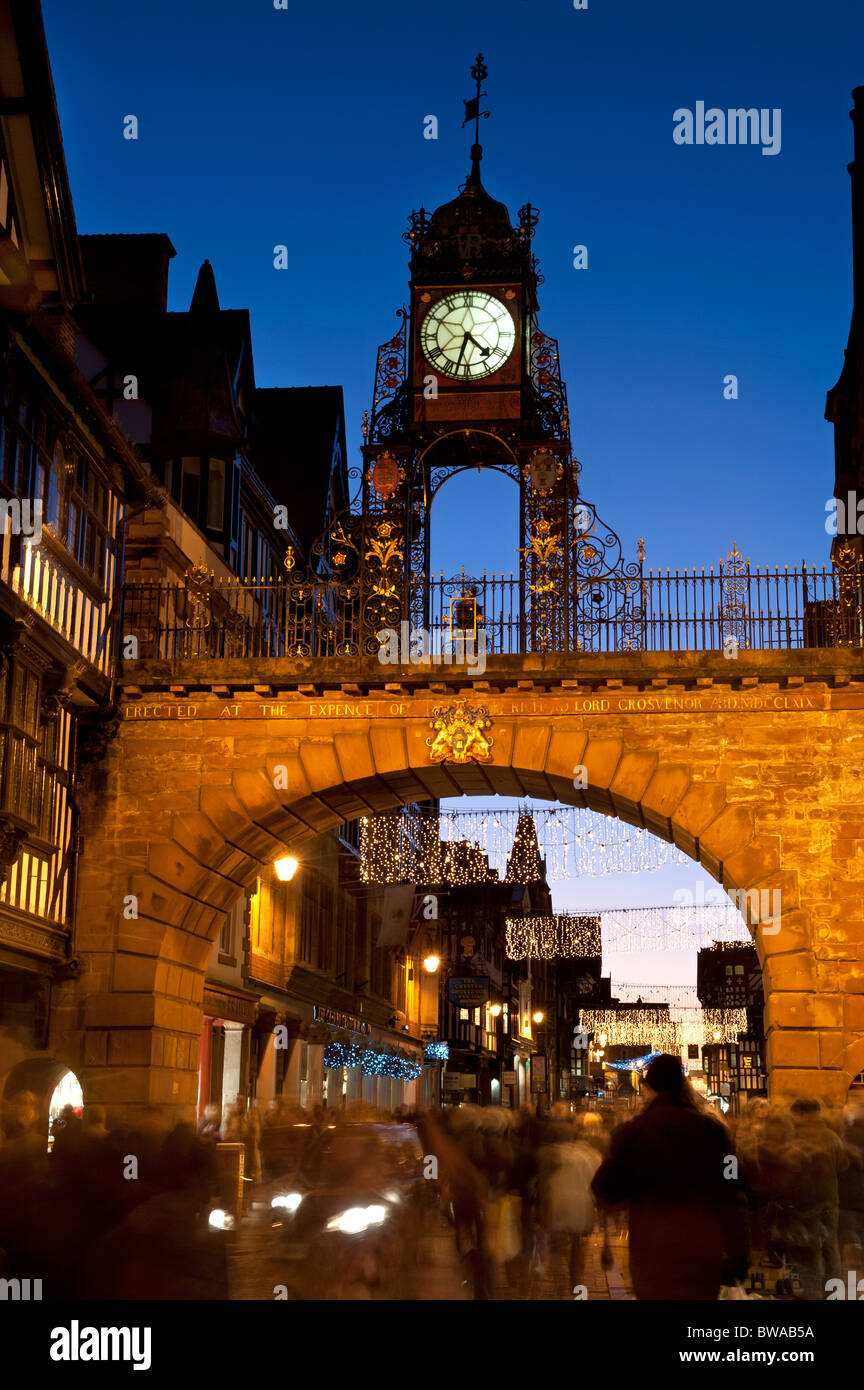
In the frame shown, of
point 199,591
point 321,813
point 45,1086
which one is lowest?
point 45,1086

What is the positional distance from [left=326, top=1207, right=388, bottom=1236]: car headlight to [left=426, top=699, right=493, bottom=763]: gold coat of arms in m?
9.74

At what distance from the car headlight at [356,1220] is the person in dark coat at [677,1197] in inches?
131

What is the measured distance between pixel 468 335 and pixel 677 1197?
1805cm

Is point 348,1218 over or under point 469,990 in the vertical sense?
under

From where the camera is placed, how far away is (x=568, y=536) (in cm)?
2227

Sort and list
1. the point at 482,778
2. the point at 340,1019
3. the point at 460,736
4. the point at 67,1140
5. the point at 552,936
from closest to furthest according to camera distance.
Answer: the point at 67,1140 < the point at 460,736 < the point at 482,778 < the point at 340,1019 < the point at 552,936

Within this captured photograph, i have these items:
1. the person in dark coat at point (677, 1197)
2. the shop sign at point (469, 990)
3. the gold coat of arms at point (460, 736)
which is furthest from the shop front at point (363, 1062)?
the person in dark coat at point (677, 1197)

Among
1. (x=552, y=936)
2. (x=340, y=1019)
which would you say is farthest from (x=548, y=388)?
(x=552, y=936)

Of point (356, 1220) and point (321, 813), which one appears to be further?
point (321, 813)

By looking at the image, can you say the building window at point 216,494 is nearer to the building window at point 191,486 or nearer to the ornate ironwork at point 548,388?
the building window at point 191,486

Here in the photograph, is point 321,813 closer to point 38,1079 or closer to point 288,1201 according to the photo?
point 38,1079

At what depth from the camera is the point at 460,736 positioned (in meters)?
20.6
